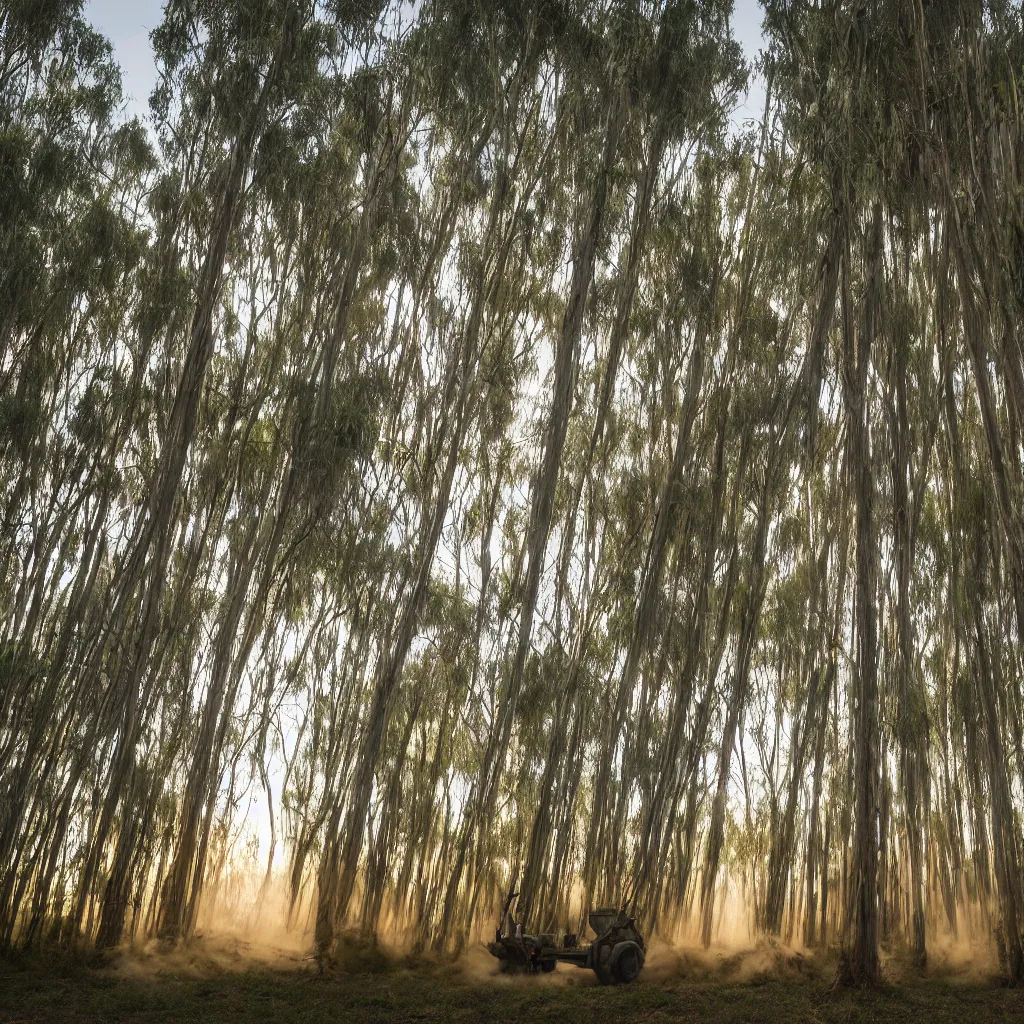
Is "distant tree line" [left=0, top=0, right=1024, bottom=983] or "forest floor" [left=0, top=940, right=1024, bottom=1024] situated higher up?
"distant tree line" [left=0, top=0, right=1024, bottom=983]

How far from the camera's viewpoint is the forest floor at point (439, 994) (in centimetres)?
549

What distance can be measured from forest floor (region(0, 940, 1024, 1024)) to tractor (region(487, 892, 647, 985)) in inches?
5.5

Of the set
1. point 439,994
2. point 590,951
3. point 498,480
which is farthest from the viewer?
point 498,480

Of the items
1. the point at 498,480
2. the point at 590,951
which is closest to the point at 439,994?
the point at 590,951

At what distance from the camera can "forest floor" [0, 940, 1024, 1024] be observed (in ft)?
18.0

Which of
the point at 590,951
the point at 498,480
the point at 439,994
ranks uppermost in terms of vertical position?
the point at 498,480

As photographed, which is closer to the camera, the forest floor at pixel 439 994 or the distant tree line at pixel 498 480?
the forest floor at pixel 439 994

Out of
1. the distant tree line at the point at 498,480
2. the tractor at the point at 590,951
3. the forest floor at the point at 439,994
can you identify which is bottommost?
the forest floor at the point at 439,994

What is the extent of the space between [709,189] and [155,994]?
351 inches

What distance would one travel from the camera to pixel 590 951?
661 centimetres

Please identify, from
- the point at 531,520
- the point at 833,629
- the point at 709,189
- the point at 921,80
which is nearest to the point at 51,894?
the point at 531,520

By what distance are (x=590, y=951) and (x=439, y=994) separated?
114 cm

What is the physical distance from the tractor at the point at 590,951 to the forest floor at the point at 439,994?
0.14 m

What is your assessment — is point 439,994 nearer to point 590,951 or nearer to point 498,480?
point 590,951
